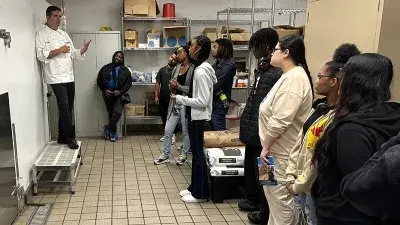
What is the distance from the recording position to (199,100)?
3.23 m

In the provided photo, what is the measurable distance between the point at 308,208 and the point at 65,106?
3.21m

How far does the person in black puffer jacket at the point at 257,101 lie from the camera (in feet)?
8.87

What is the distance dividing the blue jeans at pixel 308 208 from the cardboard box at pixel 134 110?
15.4 ft

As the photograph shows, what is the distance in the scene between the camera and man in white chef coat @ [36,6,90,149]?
401 cm

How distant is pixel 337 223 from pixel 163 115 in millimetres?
4801

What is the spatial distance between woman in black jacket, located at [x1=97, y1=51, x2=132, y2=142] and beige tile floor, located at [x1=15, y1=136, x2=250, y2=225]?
1.02m

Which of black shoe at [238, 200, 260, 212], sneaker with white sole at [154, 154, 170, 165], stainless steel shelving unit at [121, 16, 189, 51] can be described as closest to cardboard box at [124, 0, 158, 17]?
stainless steel shelving unit at [121, 16, 189, 51]

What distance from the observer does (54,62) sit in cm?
409

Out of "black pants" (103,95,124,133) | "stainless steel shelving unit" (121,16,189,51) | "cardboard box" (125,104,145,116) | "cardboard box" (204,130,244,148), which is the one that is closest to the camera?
"cardboard box" (204,130,244,148)

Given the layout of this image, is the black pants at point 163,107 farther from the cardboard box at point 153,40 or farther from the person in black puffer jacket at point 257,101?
the person in black puffer jacket at point 257,101

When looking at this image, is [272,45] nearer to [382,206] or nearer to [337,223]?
[337,223]

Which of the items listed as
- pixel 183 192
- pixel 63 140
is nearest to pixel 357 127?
pixel 183 192

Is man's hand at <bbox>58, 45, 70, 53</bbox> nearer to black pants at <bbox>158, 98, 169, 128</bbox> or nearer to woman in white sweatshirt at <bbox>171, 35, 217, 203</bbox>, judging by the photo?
woman in white sweatshirt at <bbox>171, 35, 217, 203</bbox>

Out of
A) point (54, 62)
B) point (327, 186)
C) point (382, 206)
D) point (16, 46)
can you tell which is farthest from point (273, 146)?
point (54, 62)
